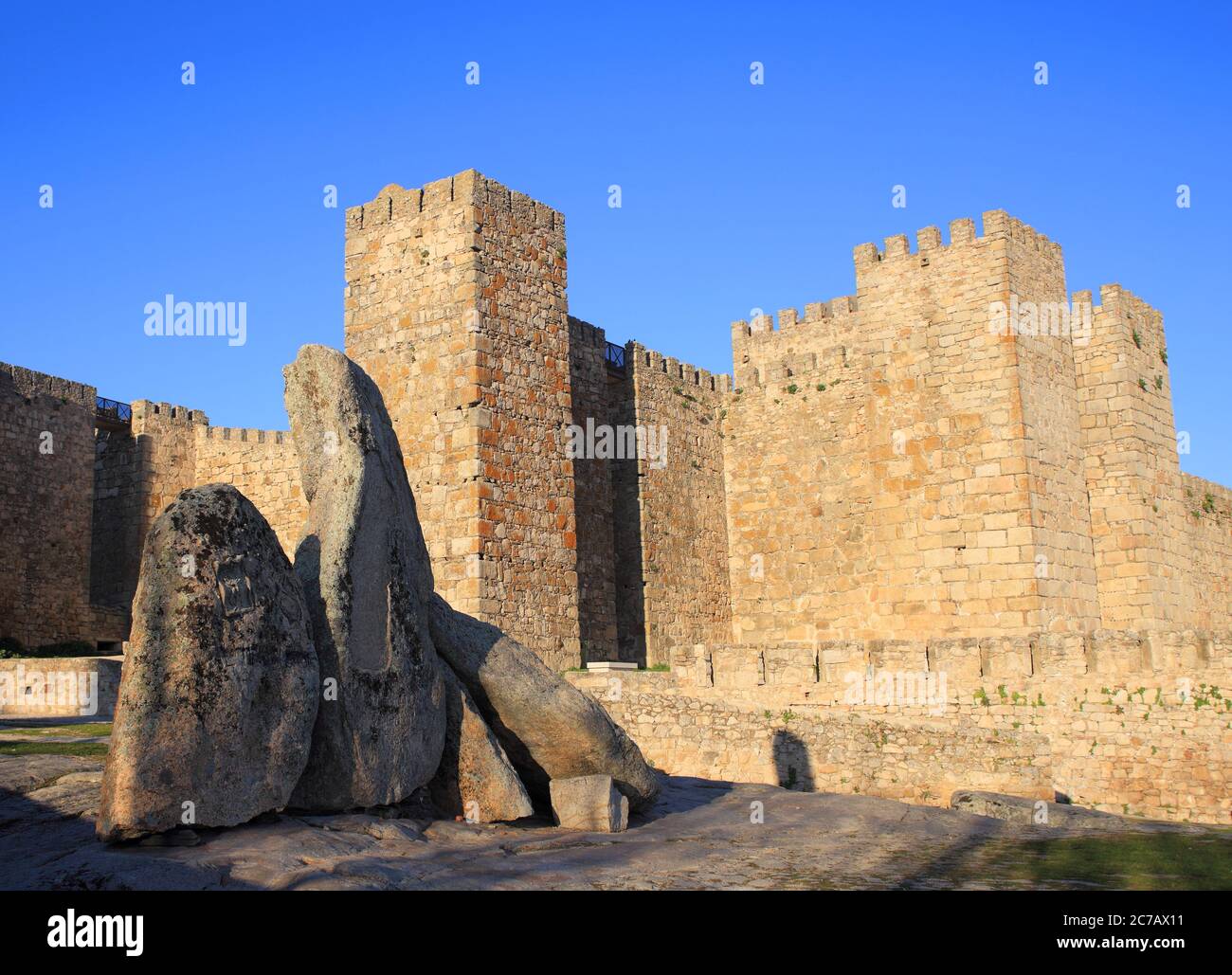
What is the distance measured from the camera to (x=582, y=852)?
817 cm

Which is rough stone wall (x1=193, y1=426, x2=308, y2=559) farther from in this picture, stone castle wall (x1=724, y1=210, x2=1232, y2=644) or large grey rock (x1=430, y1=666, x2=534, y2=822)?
large grey rock (x1=430, y1=666, x2=534, y2=822)

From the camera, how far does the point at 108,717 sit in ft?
48.1

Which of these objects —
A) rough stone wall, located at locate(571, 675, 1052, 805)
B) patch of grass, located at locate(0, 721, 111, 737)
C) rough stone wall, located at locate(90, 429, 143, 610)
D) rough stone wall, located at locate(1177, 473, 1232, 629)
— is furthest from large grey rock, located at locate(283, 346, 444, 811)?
rough stone wall, located at locate(90, 429, 143, 610)

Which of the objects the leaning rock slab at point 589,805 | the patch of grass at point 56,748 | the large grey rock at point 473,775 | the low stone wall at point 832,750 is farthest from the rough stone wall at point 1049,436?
the patch of grass at point 56,748

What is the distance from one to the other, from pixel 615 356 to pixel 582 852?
15111 mm

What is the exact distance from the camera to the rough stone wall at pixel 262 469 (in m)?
24.1

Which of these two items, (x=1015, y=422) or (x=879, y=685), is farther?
(x=1015, y=422)

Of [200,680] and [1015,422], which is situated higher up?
[1015,422]

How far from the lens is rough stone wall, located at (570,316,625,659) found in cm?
2064

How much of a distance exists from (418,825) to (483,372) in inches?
382

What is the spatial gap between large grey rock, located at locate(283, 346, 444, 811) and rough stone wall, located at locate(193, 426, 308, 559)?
14220 millimetres

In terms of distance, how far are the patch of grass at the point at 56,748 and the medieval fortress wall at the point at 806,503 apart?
6.41 m
